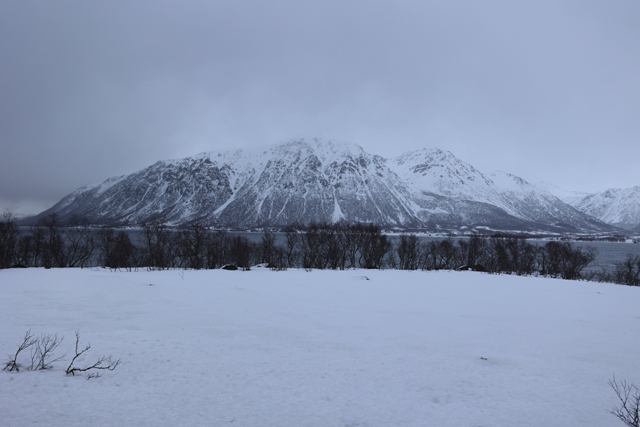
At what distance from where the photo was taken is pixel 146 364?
6.36 m

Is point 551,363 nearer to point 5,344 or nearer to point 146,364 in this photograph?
point 146,364

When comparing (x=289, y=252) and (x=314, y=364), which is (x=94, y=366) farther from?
(x=289, y=252)

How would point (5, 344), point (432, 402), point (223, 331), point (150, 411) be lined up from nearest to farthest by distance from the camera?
point (150, 411)
point (432, 402)
point (5, 344)
point (223, 331)

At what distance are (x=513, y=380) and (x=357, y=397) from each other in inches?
148

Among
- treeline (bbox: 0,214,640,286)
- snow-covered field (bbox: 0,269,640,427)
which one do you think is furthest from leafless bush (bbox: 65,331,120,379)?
treeline (bbox: 0,214,640,286)

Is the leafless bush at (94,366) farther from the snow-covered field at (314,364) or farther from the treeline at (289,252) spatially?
the treeline at (289,252)

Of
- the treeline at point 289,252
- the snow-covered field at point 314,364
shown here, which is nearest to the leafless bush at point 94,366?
the snow-covered field at point 314,364

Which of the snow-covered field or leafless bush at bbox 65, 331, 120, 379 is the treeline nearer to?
the snow-covered field

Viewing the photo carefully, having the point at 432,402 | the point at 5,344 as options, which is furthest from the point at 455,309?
the point at 5,344

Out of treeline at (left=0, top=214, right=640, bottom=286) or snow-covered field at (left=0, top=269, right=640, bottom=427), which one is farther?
treeline at (left=0, top=214, right=640, bottom=286)

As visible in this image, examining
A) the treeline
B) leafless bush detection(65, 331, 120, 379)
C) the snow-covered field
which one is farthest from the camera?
the treeline

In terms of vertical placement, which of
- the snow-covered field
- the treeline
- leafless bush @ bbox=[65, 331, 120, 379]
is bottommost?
the treeline

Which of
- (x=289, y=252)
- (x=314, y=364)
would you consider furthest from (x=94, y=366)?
(x=289, y=252)

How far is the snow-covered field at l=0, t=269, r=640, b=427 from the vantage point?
4805 mm
